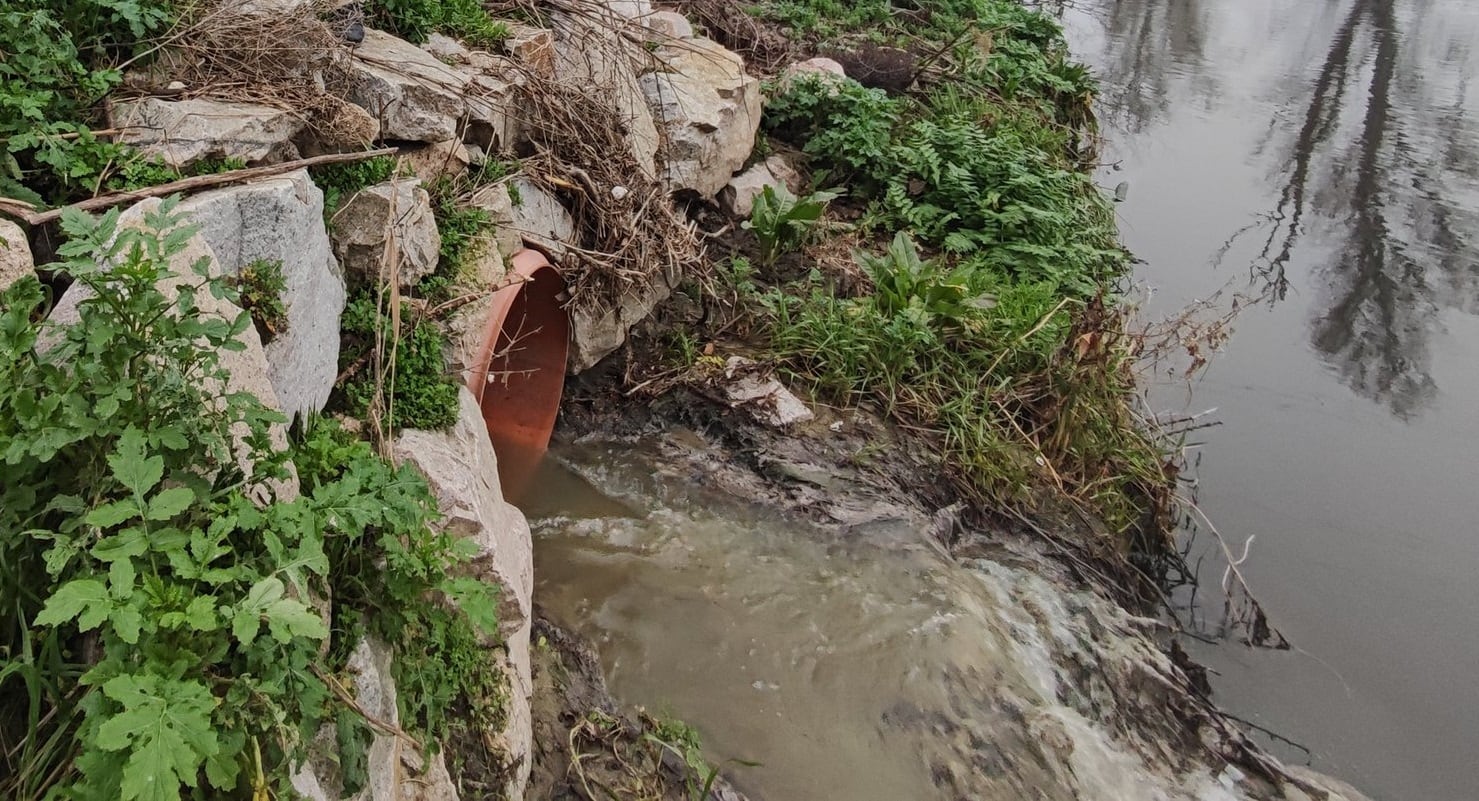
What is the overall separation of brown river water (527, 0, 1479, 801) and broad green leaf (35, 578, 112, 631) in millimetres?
1976

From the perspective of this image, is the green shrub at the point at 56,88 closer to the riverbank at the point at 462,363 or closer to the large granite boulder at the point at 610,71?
the riverbank at the point at 462,363

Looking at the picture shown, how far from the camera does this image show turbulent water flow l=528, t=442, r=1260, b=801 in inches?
127

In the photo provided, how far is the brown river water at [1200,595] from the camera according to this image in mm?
3342

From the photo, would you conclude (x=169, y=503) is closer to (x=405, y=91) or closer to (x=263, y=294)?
(x=263, y=294)

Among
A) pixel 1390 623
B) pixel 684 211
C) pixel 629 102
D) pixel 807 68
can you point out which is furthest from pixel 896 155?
pixel 1390 623

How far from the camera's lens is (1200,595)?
479 centimetres

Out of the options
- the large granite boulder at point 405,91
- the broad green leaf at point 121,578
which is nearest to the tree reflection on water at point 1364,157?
the large granite boulder at point 405,91

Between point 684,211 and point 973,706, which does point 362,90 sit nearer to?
point 684,211

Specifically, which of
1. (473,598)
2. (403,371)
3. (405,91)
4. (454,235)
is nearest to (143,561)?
(473,598)

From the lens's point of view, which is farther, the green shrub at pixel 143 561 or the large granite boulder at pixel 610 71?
the large granite boulder at pixel 610 71

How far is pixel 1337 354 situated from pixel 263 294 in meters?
7.12

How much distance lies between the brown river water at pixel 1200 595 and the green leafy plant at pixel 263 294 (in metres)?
1.54

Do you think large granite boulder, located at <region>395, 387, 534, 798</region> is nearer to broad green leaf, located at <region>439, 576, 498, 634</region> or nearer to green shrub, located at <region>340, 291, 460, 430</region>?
green shrub, located at <region>340, 291, 460, 430</region>

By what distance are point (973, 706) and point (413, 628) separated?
7.02ft
